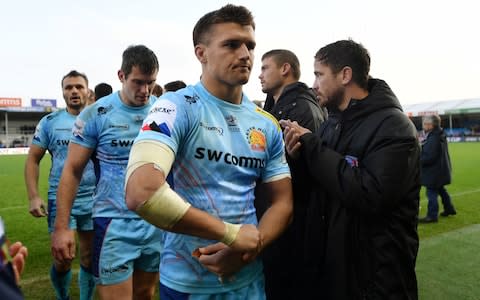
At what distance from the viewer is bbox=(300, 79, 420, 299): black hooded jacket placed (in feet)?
7.02

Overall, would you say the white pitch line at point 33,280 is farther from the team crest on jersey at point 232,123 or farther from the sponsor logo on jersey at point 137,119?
the team crest on jersey at point 232,123

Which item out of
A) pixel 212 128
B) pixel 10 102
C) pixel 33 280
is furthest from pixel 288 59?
pixel 10 102

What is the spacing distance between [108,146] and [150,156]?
1.68m

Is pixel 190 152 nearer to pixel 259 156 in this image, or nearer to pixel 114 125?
pixel 259 156

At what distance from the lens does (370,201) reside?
2113 mm

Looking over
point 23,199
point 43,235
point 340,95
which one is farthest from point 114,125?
point 23,199

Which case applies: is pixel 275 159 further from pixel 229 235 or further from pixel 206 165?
pixel 229 235

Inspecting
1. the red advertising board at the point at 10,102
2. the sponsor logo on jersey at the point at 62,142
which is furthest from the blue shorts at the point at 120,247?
the red advertising board at the point at 10,102

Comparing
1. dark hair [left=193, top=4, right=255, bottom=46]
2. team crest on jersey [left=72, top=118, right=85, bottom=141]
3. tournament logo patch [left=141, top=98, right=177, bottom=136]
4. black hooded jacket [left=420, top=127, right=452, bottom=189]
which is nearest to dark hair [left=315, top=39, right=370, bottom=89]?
dark hair [left=193, top=4, right=255, bottom=46]

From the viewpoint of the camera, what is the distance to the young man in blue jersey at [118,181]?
2.94 m

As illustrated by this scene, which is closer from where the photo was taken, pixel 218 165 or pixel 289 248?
pixel 218 165

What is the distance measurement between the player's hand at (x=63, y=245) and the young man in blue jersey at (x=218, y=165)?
104cm

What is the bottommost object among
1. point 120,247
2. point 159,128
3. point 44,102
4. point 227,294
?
point 44,102

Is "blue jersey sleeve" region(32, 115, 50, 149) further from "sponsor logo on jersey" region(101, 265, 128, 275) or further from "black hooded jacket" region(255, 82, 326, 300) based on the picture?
"black hooded jacket" region(255, 82, 326, 300)
